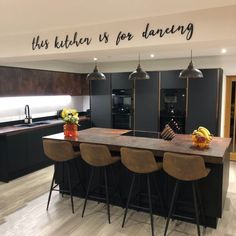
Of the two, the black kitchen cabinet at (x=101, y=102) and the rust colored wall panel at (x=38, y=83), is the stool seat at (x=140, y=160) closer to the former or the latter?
the rust colored wall panel at (x=38, y=83)

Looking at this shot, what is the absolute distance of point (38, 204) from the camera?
3.89 metres

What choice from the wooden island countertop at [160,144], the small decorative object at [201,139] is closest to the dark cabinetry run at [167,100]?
the wooden island countertop at [160,144]

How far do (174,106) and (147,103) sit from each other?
26.5 inches

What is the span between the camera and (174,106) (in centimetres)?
610

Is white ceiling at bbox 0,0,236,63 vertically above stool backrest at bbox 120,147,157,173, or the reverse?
white ceiling at bbox 0,0,236,63

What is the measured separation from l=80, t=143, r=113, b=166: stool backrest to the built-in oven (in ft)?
10.7

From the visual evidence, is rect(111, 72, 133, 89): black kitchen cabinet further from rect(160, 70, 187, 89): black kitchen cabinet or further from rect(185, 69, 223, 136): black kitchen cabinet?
rect(185, 69, 223, 136): black kitchen cabinet

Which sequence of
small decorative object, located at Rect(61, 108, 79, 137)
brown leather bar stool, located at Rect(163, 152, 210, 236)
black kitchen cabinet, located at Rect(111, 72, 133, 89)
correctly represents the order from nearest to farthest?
brown leather bar stool, located at Rect(163, 152, 210, 236), small decorative object, located at Rect(61, 108, 79, 137), black kitchen cabinet, located at Rect(111, 72, 133, 89)

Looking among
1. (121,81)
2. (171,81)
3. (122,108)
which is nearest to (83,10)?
(171,81)

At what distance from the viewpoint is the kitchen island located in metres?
3.14

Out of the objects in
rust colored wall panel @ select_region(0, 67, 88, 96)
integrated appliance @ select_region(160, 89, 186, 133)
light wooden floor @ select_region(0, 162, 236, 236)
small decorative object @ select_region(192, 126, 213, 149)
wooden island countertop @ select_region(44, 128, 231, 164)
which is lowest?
light wooden floor @ select_region(0, 162, 236, 236)

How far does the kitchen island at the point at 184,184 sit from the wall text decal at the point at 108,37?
4.49 ft

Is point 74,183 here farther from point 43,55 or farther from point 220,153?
point 220,153

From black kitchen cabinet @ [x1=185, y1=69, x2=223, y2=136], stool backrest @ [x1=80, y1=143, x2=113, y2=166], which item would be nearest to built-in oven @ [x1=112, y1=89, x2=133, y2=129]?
black kitchen cabinet @ [x1=185, y1=69, x2=223, y2=136]
